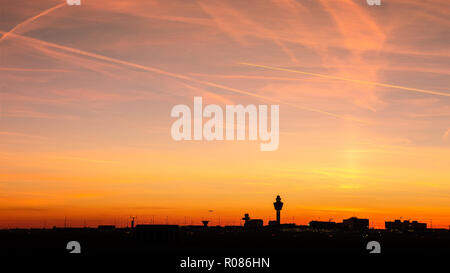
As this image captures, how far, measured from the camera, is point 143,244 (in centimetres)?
18162
